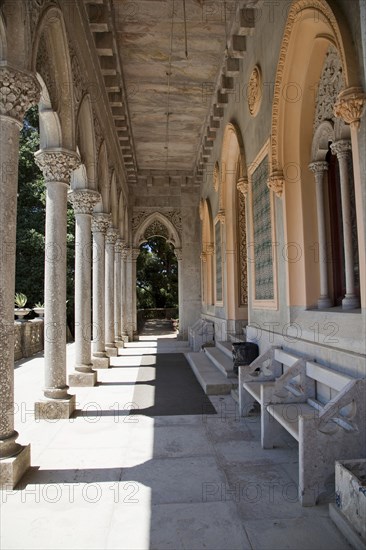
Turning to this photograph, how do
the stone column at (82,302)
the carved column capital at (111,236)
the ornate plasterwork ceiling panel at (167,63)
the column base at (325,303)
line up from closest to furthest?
the column base at (325,303) < the ornate plasterwork ceiling panel at (167,63) < the stone column at (82,302) < the carved column capital at (111,236)

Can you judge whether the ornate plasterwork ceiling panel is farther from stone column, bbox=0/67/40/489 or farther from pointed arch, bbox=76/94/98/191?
stone column, bbox=0/67/40/489

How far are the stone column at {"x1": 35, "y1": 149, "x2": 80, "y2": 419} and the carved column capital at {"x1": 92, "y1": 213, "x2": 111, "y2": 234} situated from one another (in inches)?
148

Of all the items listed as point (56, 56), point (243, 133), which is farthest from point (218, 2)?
point (56, 56)

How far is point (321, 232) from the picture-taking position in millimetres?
4992

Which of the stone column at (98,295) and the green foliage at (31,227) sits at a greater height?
the green foliage at (31,227)

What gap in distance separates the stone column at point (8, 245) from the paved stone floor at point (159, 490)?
315 millimetres

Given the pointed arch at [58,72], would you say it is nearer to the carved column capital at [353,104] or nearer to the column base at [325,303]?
the carved column capital at [353,104]

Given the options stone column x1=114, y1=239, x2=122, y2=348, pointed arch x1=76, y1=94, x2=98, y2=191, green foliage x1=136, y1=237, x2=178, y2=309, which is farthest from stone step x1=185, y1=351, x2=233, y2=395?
green foliage x1=136, y1=237, x2=178, y2=309

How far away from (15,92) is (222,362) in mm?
5492

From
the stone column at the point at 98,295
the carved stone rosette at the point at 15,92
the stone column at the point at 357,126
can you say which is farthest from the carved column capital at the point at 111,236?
the stone column at the point at 357,126

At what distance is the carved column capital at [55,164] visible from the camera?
5.66 meters

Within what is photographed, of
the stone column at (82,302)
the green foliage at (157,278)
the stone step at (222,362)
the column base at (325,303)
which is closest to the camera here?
the column base at (325,303)

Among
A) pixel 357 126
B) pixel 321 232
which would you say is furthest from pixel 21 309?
pixel 357 126

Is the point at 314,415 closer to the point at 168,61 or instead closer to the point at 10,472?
the point at 10,472
